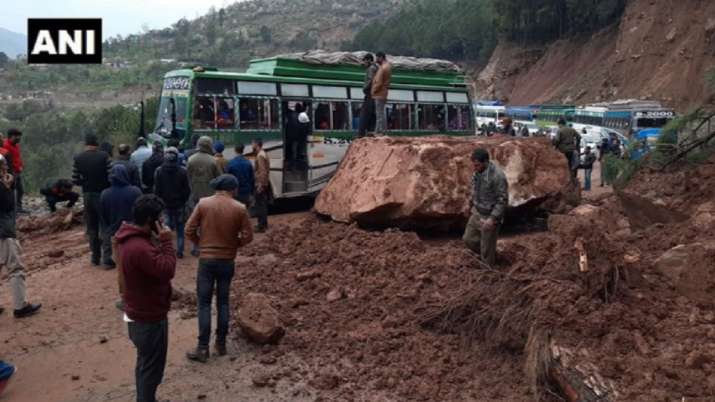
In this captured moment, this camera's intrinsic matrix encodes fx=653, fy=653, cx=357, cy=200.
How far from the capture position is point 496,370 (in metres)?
5.59

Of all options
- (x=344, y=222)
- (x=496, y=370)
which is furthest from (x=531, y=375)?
(x=344, y=222)

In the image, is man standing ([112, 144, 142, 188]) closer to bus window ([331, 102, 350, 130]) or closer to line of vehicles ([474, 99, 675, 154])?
bus window ([331, 102, 350, 130])

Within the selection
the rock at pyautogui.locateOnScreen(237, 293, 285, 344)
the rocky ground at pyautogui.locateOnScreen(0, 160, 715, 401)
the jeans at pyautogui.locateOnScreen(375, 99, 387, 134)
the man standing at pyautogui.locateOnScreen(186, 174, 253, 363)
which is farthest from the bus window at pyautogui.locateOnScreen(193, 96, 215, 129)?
the man standing at pyautogui.locateOnScreen(186, 174, 253, 363)

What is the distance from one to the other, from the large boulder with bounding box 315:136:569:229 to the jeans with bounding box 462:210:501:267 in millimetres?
2255

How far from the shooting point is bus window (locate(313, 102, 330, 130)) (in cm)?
1384

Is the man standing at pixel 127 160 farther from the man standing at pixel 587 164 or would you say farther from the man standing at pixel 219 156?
the man standing at pixel 587 164

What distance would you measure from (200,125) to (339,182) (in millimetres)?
2908

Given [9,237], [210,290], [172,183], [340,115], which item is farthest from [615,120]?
[9,237]

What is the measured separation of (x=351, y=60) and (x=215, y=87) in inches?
139

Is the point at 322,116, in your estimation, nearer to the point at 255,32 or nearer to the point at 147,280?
the point at 147,280

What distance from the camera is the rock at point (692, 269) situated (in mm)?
5402

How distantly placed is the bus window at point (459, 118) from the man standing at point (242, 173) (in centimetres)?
758

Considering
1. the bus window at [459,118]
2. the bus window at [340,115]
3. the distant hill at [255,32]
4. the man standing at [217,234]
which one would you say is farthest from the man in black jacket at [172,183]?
the distant hill at [255,32]

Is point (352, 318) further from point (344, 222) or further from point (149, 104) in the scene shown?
point (149, 104)
